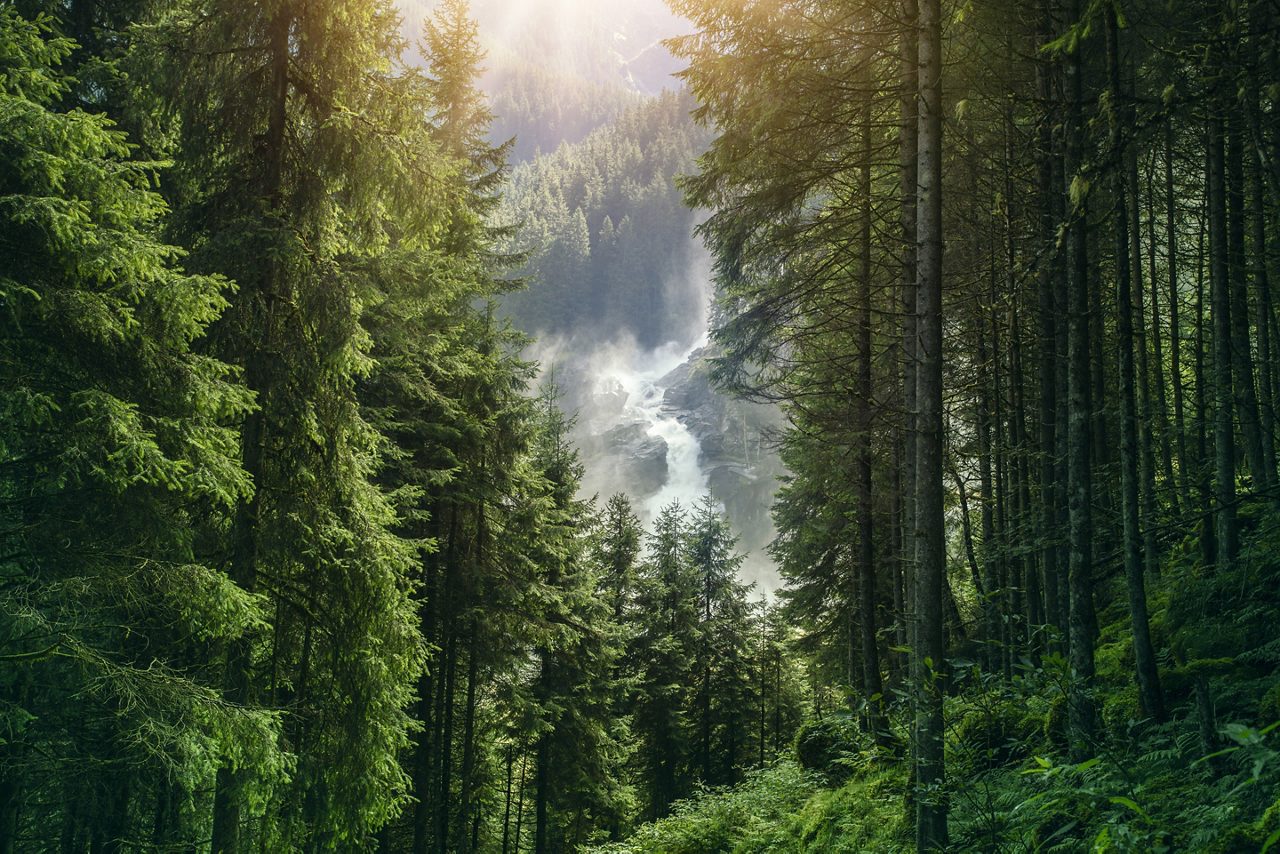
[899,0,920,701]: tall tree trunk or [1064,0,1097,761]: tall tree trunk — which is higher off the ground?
[899,0,920,701]: tall tree trunk

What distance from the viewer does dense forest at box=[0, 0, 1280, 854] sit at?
18.4ft

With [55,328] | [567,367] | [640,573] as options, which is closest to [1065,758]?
[55,328]

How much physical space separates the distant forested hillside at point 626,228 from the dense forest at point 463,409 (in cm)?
14095

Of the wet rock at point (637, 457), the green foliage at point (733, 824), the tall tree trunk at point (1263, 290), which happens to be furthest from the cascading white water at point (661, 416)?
the tall tree trunk at point (1263, 290)

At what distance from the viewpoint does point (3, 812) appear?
7191mm

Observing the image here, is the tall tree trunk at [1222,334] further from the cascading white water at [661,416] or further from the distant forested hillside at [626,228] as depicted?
the distant forested hillside at [626,228]

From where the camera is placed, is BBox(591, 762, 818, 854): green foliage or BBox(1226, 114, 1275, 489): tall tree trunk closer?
BBox(1226, 114, 1275, 489): tall tree trunk

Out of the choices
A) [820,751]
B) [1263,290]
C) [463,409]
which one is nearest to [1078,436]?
[1263,290]

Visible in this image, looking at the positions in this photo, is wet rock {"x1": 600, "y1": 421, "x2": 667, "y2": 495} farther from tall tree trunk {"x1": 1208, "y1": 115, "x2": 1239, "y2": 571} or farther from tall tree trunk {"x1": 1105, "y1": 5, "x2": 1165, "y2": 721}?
tall tree trunk {"x1": 1105, "y1": 5, "x2": 1165, "y2": 721}

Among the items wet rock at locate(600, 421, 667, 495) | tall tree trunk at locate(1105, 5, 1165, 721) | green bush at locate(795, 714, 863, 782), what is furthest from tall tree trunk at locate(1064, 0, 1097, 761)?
wet rock at locate(600, 421, 667, 495)

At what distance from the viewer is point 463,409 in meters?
13.8

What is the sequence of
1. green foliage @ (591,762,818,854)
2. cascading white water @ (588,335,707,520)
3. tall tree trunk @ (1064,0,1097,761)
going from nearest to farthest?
tall tree trunk @ (1064,0,1097,761) → green foliage @ (591,762,818,854) → cascading white water @ (588,335,707,520)

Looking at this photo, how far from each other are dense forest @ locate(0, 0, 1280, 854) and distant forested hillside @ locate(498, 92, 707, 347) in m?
141

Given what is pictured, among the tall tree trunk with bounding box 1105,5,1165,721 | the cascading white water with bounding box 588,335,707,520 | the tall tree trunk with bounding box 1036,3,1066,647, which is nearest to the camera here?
the tall tree trunk with bounding box 1105,5,1165,721
